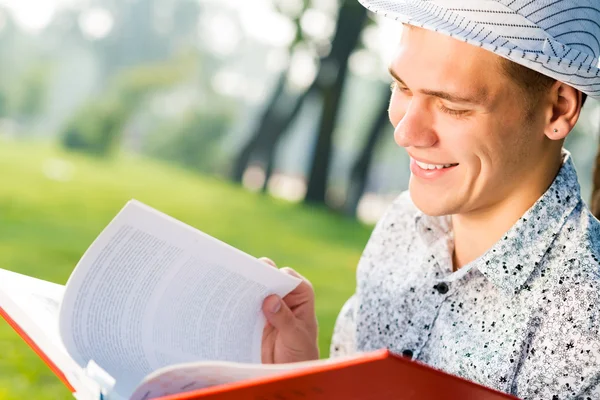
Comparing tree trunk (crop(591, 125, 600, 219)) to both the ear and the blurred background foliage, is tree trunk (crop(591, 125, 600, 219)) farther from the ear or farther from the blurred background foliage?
the blurred background foliage

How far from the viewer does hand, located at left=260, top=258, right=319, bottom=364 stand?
1.51 m

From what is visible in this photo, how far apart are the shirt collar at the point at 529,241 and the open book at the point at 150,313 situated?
0.36 metres

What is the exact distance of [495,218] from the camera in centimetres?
146

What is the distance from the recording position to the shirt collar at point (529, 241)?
1379 millimetres

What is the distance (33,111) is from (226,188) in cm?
229

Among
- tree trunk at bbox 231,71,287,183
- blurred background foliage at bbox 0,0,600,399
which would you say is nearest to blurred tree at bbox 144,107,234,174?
blurred background foliage at bbox 0,0,600,399

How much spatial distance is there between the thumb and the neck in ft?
1.15

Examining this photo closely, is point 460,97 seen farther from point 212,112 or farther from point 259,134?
point 212,112

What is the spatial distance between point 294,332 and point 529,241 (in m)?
0.46

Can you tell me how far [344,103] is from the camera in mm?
9008

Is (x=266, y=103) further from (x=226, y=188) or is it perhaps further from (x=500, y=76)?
(x=500, y=76)

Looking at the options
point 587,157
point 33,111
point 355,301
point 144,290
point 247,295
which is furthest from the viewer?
point 33,111

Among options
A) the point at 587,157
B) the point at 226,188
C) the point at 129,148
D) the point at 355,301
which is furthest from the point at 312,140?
the point at 355,301

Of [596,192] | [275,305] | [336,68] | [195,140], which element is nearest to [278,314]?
[275,305]
